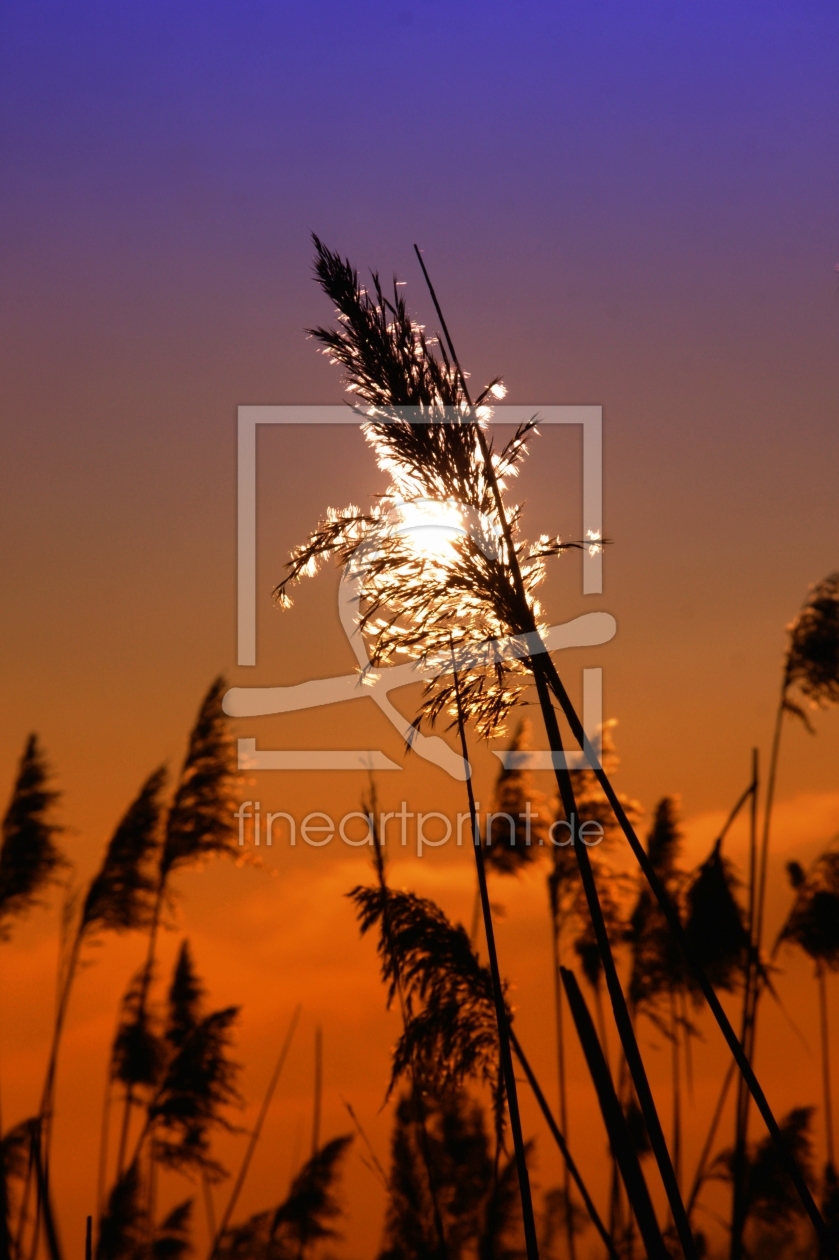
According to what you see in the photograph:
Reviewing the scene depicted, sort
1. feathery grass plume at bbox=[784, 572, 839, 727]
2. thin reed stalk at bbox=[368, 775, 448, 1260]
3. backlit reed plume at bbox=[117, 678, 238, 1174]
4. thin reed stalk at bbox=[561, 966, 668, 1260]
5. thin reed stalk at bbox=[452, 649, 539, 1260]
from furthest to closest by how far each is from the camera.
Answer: backlit reed plume at bbox=[117, 678, 238, 1174] → feathery grass plume at bbox=[784, 572, 839, 727] → thin reed stalk at bbox=[368, 775, 448, 1260] → thin reed stalk at bbox=[452, 649, 539, 1260] → thin reed stalk at bbox=[561, 966, 668, 1260]

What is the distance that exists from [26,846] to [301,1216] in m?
4.54

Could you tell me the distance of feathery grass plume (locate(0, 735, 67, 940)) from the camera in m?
9.65

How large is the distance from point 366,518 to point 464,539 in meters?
0.43

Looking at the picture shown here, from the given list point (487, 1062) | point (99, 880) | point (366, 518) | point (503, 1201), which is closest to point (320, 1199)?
point (503, 1201)

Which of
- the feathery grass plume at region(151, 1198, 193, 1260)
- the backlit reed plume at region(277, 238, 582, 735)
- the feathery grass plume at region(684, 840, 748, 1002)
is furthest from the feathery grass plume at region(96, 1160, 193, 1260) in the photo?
the backlit reed plume at region(277, 238, 582, 735)

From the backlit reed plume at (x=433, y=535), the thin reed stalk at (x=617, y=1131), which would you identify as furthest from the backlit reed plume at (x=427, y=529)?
the thin reed stalk at (x=617, y=1131)

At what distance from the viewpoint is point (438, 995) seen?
529 cm

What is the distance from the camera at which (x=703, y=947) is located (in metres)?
9.02

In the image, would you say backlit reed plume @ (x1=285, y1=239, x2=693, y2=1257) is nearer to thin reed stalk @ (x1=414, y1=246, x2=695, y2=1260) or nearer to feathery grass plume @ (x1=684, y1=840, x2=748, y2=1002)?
thin reed stalk @ (x1=414, y1=246, x2=695, y2=1260)

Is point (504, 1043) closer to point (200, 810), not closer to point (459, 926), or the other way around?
point (459, 926)

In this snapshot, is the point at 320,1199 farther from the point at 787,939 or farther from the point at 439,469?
the point at 439,469

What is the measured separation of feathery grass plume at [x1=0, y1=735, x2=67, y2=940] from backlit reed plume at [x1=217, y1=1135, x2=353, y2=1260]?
3.73 m

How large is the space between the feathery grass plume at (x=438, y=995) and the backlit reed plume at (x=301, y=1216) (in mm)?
6378

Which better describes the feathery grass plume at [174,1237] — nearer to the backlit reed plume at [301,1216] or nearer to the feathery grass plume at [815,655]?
the backlit reed plume at [301,1216]
